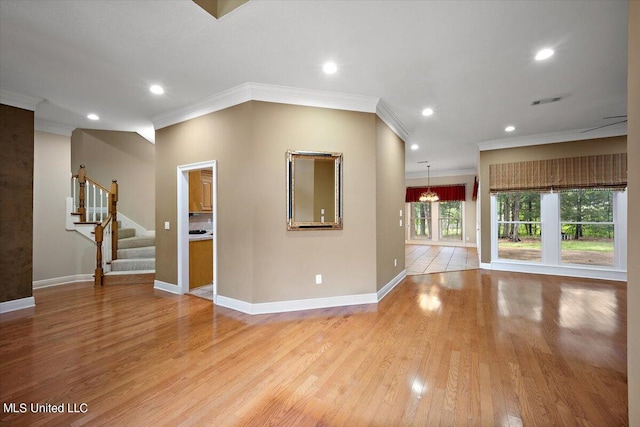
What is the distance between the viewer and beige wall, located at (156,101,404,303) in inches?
134

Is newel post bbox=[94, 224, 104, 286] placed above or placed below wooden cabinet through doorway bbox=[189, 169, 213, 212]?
below

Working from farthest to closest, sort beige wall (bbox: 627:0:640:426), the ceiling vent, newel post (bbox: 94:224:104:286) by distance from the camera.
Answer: newel post (bbox: 94:224:104:286) → the ceiling vent → beige wall (bbox: 627:0:640:426)

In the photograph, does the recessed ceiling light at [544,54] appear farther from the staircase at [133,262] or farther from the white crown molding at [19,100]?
the staircase at [133,262]

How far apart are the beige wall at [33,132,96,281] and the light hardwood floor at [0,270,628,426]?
1.39m

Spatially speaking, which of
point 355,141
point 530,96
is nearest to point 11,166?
point 355,141

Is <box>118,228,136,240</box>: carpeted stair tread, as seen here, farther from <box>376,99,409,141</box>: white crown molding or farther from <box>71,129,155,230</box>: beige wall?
<box>376,99,409,141</box>: white crown molding

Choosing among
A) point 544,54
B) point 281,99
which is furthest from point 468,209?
point 281,99

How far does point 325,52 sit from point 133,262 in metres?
5.04

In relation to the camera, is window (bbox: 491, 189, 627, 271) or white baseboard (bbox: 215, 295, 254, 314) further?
window (bbox: 491, 189, 627, 271)

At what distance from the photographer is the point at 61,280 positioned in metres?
4.85

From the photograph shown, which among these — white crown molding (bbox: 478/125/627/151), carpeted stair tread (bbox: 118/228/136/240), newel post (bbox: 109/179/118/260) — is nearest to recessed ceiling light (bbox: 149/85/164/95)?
newel post (bbox: 109/179/118/260)

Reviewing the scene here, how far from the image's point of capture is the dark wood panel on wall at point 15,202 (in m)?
3.44

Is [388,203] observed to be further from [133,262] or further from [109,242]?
[109,242]

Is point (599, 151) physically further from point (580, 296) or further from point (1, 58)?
point (1, 58)
